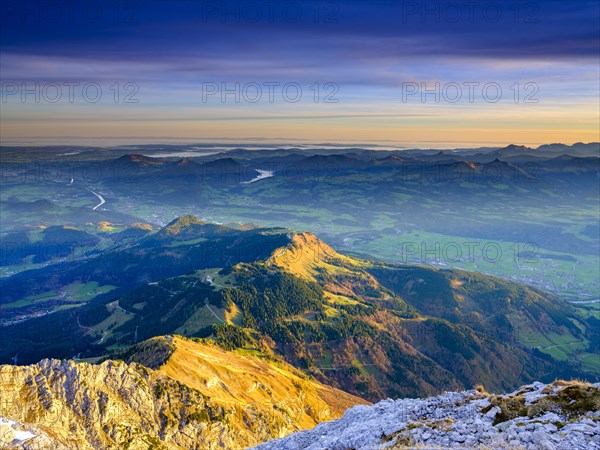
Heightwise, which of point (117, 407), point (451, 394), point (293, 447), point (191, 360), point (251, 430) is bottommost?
point (251, 430)

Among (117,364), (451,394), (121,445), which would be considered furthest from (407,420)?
(117,364)

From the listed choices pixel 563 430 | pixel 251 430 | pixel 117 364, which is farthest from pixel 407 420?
pixel 251 430

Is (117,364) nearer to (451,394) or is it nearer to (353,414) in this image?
(353,414)

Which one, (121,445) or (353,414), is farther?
(121,445)

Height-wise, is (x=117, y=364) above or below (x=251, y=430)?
above

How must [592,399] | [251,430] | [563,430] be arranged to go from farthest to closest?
[251,430] < [592,399] < [563,430]

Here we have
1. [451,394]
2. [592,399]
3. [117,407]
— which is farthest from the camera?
[117,407]
